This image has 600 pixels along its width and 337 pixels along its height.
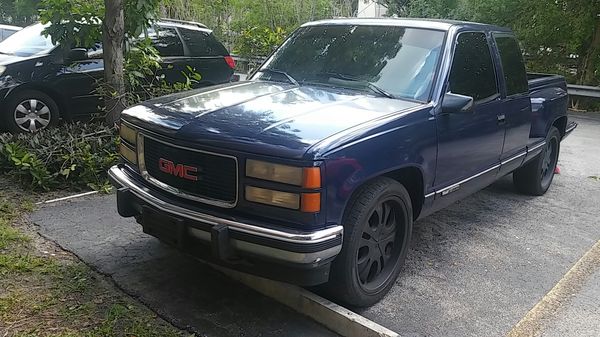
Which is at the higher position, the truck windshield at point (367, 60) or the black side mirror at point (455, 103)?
the truck windshield at point (367, 60)

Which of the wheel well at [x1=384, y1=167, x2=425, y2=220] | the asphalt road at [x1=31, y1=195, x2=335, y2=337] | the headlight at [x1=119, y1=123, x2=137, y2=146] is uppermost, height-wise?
the headlight at [x1=119, y1=123, x2=137, y2=146]

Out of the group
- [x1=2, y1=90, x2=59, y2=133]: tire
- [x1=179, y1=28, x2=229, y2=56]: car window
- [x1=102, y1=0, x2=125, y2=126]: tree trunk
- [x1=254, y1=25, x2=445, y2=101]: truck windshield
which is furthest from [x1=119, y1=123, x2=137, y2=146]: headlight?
[x1=179, y1=28, x2=229, y2=56]: car window

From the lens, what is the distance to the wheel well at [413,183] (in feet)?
12.1

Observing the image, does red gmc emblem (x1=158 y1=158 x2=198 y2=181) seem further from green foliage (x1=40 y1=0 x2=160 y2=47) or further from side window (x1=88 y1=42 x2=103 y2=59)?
side window (x1=88 y1=42 x2=103 y2=59)

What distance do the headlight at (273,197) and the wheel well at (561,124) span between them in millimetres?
4719

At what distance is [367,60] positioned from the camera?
4.23 metres

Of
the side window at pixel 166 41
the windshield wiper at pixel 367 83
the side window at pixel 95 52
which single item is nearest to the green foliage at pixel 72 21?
the side window at pixel 95 52

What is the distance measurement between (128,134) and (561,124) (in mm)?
5170

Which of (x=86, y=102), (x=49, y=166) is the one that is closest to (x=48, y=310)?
(x=49, y=166)

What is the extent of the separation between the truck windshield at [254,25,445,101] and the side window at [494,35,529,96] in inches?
44.0

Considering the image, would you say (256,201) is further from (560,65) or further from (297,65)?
(560,65)

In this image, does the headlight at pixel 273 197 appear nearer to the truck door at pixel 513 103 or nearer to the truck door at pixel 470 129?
the truck door at pixel 470 129

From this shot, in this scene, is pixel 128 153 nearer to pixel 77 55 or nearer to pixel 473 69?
pixel 473 69

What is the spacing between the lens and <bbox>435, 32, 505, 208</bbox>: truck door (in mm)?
3994
